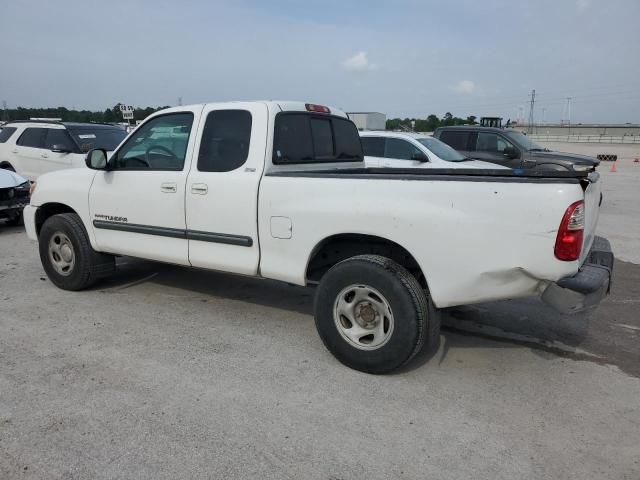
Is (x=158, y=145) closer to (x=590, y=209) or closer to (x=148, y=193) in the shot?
(x=148, y=193)

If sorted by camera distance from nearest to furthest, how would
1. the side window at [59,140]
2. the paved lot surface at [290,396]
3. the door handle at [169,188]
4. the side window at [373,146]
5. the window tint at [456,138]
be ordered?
the paved lot surface at [290,396]
the door handle at [169,188]
the side window at [373,146]
the side window at [59,140]
the window tint at [456,138]

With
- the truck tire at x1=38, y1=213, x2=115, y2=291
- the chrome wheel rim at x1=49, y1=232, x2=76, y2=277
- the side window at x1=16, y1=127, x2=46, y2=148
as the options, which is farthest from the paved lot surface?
the side window at x1=16, y1=127, x2=46, y2=148

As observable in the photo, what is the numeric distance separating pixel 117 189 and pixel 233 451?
302cm

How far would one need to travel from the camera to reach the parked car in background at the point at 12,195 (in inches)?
337

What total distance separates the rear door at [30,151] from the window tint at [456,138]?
28.7 ft

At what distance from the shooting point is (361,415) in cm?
319

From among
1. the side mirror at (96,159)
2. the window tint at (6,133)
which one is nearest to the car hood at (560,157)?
the side mirror at (96,159)

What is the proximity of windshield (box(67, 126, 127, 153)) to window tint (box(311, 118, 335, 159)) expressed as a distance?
7.13 m

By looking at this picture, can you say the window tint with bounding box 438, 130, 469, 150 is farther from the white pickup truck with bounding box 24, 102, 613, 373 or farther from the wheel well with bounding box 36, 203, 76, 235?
the wheel well with bounding box 36, 203, 76, 235

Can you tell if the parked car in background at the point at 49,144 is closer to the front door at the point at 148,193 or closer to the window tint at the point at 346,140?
the front door at the point at 148,193

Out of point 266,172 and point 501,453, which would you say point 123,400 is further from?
Result: point 501,453

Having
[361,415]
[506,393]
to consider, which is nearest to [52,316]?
[361,415]


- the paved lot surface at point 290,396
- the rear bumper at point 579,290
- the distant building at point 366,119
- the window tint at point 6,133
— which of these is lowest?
the paved lot surface at point 290,396

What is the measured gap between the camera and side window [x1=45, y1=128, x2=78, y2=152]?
10.4 m
